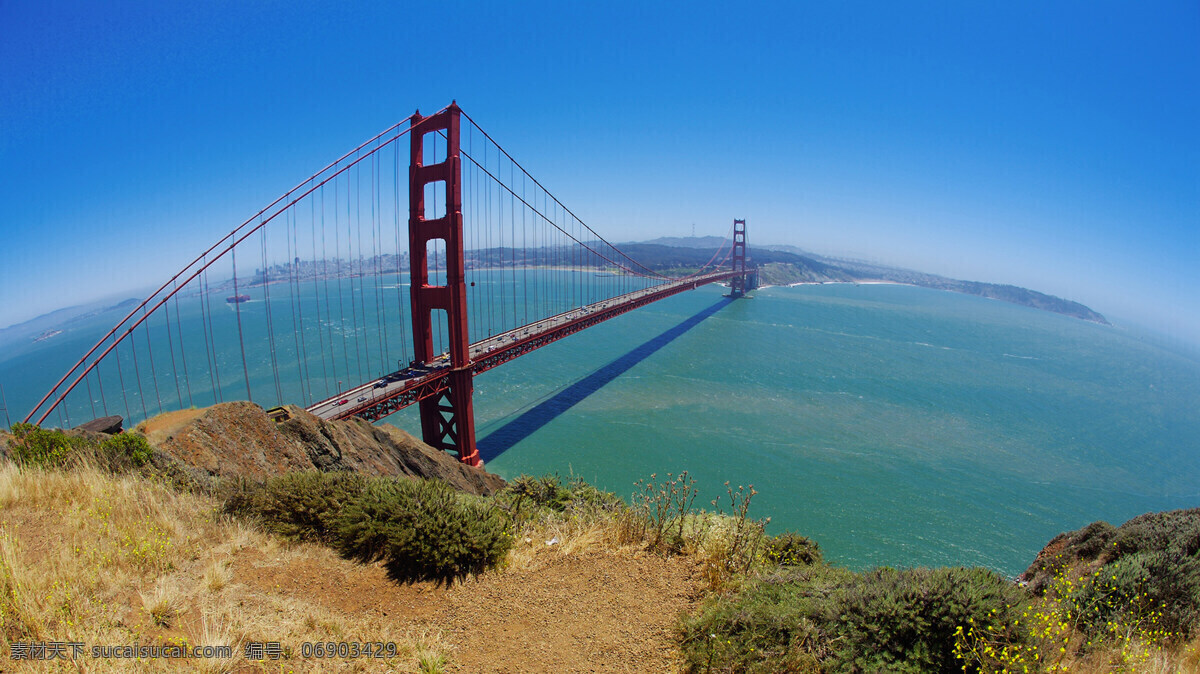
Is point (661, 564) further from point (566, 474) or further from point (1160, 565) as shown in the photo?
point (566, 474)

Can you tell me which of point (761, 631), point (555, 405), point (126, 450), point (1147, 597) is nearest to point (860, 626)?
point (761, 631)

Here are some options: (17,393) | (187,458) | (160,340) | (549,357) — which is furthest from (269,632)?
(160,340)

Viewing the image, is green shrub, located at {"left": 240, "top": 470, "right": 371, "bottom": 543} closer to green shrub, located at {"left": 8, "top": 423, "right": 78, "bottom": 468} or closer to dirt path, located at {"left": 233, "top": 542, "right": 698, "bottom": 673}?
dirt path, located at {"left": 233, "top": 542, "right": 698, "bottom": 673}

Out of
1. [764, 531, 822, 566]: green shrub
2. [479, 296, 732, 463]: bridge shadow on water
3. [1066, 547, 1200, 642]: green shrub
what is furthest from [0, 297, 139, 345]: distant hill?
[1066, 547, 1200, 642]: green shrub

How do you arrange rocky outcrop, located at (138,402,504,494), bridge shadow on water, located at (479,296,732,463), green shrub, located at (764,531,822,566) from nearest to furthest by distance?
1. green shrub, located at (764,531,822,566)
2. rocky outcrop, located at (138,402,504,494)
3. bridge shadow on water, located at (479,296,732,463)

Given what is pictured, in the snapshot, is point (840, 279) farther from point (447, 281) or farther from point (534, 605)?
point (534, 605)

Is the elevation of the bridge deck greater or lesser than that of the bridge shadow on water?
greater

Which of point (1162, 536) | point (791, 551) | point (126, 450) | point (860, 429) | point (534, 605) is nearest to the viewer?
point (534, 605)

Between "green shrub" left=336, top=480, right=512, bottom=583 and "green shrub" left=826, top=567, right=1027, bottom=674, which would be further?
"green shrub" left=336, top=480, right=512, bottom=583
